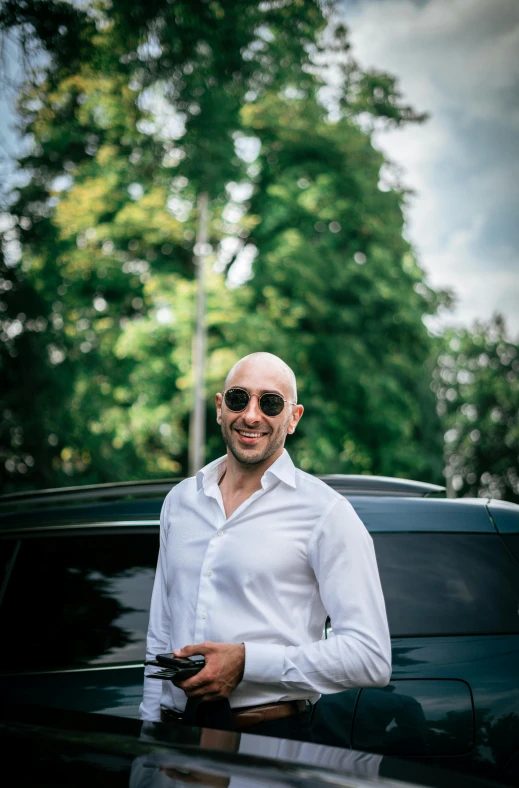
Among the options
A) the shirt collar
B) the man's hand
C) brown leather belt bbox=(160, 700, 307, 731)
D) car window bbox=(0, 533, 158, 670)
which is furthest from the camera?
car window bbox=(0, 533, 158, 670)

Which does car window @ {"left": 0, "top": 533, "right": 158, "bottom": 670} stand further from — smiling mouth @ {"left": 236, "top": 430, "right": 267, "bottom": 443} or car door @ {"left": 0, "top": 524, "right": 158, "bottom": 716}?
smiling mouth @ {"left": 236, "top": 430, "right": 267, "bottom": 443}

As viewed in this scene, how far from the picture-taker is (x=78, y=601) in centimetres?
303

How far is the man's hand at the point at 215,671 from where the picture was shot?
201 centimetres

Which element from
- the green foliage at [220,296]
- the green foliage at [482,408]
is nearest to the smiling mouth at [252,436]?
the green foliage at [220,296]

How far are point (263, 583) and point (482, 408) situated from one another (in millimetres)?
52856

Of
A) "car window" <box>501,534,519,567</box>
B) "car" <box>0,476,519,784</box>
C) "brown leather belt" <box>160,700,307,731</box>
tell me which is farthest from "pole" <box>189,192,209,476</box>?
"brown leather belt" <box>160,700,307,731</box>

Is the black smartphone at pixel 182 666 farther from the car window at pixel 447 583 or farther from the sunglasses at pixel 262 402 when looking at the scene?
the car window at pixel 447 583

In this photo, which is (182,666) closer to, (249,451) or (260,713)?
(260,713)

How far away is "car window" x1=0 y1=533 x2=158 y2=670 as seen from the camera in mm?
2941

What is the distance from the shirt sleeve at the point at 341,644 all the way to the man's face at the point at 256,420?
34 cm

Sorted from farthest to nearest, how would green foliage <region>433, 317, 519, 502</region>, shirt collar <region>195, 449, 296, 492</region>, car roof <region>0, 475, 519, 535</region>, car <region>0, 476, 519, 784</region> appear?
green foliage <region>433, 317, 519, 502</region>, car roof <region>0, 475, 519, 535</region>, car <region>0, 476, 519, 784</region>, shirt collar <region>195, 449, 296, 492</region>

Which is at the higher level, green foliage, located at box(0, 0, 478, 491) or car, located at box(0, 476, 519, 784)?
green foliage, located at box(0, 0, 478, 491)

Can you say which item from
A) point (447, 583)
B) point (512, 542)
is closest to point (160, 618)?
point (447, 583)

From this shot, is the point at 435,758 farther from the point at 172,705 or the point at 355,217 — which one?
the point at 355,217
